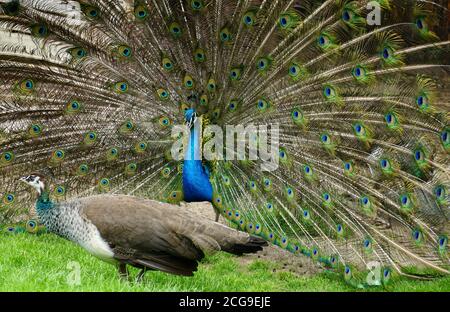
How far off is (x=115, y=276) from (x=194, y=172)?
113cm

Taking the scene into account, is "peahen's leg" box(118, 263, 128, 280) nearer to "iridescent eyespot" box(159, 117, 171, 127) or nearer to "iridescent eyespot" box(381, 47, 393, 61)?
"iridescent eyespot" box(159, 117, 171, 127)

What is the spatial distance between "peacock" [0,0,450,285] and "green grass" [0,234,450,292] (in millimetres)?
215

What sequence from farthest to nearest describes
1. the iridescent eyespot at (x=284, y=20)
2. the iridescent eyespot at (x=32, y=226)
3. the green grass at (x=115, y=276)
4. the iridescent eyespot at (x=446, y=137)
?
the iridescent eyespot at (x=284, y=20) → the iridescent eyespot at (x=32, y=226) → the iridescent eyespot at (x=446, y=137) → the green grass at (x=115, y=276)

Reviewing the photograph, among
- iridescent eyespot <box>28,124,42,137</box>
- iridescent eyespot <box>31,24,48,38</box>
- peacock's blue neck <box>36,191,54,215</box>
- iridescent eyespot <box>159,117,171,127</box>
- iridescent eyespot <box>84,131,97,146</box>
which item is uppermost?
iridescent eyespot <box>31,24,48,38</box>

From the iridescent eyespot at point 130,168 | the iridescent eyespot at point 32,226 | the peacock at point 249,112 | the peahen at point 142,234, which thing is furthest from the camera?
the iridescent eyespot at point 130,168

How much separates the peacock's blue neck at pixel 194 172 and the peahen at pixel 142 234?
1132mm

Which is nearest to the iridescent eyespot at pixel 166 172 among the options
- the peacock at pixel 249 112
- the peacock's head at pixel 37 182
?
the peacock at pixel 249 112

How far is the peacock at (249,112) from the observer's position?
4.64 m

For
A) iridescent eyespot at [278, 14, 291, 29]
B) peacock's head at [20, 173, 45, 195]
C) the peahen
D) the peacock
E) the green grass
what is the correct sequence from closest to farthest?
1. the peahen
2. the green grass
3. peacock's head at [20, 173, 45, 195]
4. the peacock
5. iridescent eyespot at [278, 14, 291, 29]

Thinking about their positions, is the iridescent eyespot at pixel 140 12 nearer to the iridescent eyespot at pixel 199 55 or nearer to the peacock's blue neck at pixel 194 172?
the iridescent eyespot at pixel 199 55

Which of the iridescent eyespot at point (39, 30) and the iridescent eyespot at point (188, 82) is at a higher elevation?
the iridescent eyespot at point (39, 30)

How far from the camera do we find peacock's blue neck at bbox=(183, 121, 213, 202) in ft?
16.2

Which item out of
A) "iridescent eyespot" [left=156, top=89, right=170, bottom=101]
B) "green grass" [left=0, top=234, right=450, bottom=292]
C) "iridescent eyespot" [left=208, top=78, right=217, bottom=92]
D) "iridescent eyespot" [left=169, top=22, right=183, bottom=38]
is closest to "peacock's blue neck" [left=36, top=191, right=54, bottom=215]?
"green grass" [left=0, top=234, right=450, bottom=292]

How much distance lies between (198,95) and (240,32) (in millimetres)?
627
